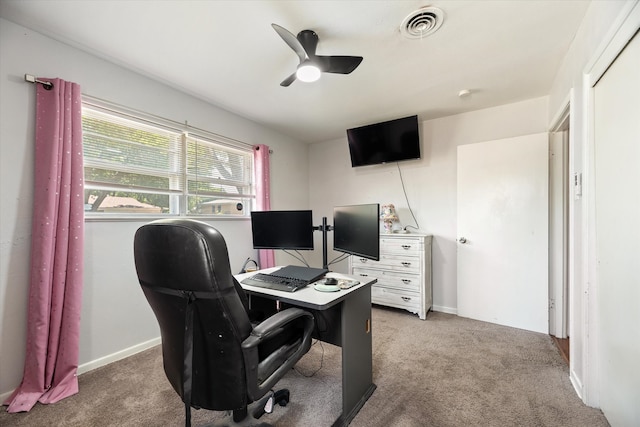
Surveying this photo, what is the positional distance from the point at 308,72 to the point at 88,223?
201cm

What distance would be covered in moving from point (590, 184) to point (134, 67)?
3.39 m

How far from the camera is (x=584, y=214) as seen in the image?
1599 mm

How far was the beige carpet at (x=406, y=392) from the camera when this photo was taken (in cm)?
149

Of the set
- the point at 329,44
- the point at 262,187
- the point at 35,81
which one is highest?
the point at 329,44

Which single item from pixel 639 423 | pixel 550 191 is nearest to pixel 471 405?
pixel 639 423

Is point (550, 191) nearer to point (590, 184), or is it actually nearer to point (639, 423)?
point (590, 184)

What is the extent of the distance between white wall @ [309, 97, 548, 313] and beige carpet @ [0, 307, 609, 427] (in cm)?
102

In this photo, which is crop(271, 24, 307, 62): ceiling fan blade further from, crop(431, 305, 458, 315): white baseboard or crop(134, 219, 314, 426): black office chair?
crop(431, 305, 458, 315): white baseboard

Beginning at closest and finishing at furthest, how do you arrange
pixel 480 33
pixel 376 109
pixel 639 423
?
pixel 639 423, pixel 480 33, pixel 376 109

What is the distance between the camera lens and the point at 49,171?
172 cm

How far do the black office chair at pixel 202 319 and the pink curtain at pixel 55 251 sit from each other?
1207mm

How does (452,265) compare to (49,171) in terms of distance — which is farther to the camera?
(452,265)

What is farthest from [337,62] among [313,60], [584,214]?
[584,214]

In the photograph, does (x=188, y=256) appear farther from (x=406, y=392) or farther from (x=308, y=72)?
(x=406, y=392)
